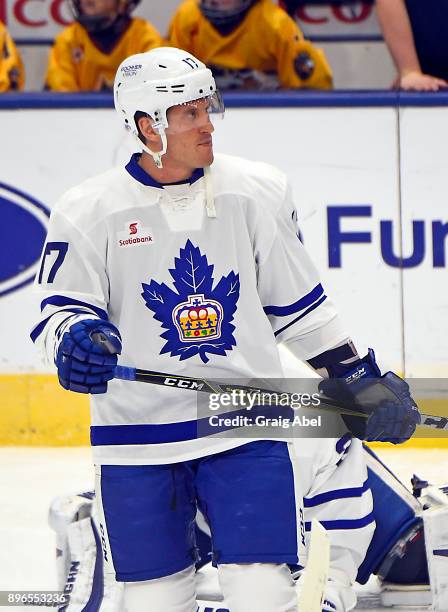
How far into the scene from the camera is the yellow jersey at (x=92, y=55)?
4.84 metres

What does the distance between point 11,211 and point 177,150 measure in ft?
6.46

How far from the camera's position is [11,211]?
14.2ft

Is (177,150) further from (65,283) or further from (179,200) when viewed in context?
(65,283)

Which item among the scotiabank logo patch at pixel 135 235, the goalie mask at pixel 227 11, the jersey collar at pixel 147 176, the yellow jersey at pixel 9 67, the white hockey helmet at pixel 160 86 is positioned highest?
the goalie mask at pixel 227 11

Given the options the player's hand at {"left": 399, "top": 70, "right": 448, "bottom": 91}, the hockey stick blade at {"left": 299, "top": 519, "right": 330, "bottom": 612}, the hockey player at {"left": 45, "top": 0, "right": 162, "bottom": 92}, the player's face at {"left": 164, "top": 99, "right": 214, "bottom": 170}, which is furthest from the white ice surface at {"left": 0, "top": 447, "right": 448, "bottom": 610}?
the hockey player at {"left": 45, "top": 0, "right": 162, "bottom": 92}

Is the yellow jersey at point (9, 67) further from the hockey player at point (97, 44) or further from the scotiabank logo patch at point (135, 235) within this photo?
the scotiabank logo patch at point (135, 235)

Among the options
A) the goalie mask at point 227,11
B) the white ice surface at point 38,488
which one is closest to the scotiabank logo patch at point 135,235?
the white ice surface at point 38,488

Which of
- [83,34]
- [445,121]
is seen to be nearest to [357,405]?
[445,121]

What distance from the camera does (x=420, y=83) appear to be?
4.21 m

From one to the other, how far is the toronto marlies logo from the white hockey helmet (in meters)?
0.19

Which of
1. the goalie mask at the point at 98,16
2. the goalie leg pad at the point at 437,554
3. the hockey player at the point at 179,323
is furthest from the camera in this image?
the goalie mask at the point at 98,16

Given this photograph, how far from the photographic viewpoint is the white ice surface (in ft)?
10.8

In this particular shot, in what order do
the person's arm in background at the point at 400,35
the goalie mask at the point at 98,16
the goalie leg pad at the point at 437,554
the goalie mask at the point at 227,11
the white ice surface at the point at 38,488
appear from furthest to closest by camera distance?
the goalie mask at the point at 98,16, the goalie mask at the point at 227,11, the person's arm in background at the point at 400,35, the white ice surface at the point at 38,488, the goalie leg pad at the point at 437,554

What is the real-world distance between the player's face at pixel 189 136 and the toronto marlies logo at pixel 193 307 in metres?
0.15
